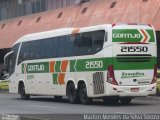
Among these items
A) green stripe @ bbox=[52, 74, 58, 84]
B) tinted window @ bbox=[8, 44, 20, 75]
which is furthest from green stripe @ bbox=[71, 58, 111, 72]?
tinted window @ bbox=[8, 44, 20, 75]

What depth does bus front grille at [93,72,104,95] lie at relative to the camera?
79.7 ft

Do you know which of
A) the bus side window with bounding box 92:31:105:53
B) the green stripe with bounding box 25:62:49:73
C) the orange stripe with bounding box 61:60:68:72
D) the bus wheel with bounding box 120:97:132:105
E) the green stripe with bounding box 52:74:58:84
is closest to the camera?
the bus side window with bounding box 92:31:105:53

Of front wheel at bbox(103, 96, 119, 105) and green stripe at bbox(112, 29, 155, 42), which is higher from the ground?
green stripe at bbox(112, 29, 155, 42)

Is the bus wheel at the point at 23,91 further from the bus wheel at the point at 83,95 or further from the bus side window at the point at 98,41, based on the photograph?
the bus side window at the point at 98,41

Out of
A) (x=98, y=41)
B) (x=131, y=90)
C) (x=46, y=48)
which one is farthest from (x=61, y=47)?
(x=131, y=90)

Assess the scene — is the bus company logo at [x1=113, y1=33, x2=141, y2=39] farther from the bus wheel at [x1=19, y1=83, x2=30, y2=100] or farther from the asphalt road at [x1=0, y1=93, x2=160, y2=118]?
the bus wheel at [x1=19, y1=83, x2=30, y2=100]

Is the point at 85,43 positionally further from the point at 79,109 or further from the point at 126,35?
the point at 79,109

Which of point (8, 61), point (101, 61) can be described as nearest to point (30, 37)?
point (8, 61)

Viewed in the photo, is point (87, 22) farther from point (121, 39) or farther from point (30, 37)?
point (121, 39)

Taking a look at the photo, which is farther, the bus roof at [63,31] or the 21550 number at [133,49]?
the bus roof at [63,31]

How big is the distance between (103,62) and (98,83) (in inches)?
40.0

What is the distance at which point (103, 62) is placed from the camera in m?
24.1

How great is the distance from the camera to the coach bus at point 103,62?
2398 cm

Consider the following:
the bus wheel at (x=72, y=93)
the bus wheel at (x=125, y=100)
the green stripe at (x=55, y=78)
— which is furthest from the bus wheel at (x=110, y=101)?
the green stripe at (x=55, y=78)
